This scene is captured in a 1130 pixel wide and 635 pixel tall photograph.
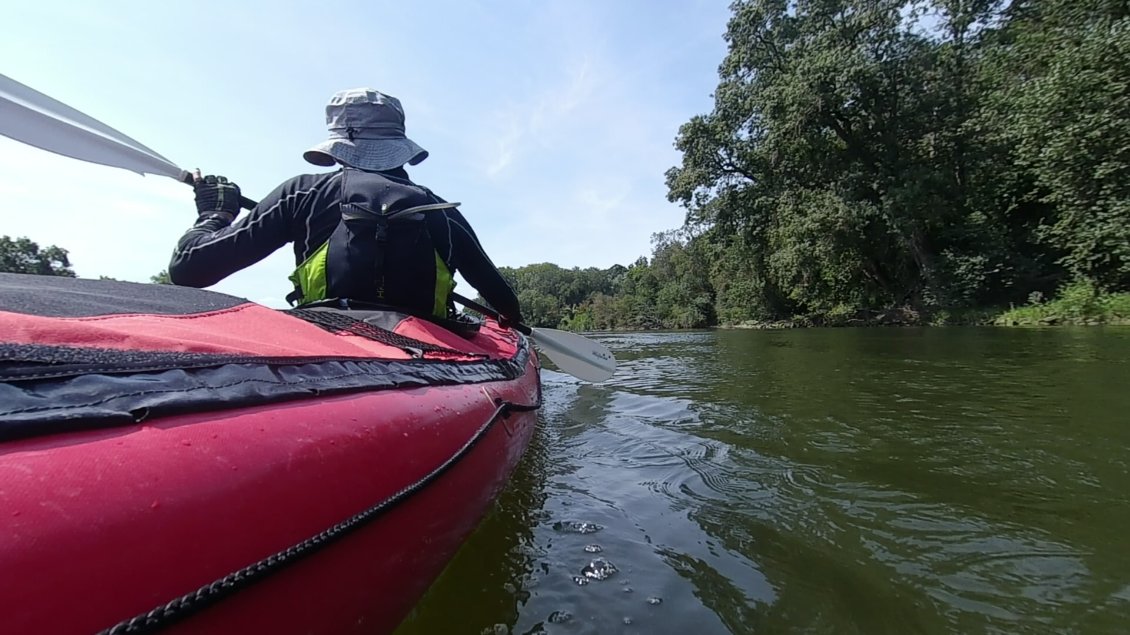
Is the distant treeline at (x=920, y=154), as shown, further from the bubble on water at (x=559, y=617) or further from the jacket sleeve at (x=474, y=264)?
the bubble on water at (x=559, y=617)

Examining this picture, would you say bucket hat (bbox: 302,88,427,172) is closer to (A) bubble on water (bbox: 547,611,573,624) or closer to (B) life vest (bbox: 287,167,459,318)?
(B) life vest (bbox: 287,167,459,318)

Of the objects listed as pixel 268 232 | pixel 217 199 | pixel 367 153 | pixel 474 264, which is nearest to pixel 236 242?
pixel 268 232

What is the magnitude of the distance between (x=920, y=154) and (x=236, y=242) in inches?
815

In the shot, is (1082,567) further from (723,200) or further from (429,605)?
(723,200)

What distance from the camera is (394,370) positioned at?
5.20ft

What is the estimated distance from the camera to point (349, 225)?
7.26 feet

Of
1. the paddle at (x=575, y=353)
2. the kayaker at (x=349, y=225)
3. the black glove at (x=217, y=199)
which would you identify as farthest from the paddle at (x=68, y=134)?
the paddle at (x=575, y=353)

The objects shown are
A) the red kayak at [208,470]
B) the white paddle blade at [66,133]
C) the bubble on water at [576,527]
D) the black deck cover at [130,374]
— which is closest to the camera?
the red kayak at [208,470]

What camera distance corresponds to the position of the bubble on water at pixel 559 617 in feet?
4.73

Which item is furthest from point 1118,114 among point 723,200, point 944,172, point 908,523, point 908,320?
point 908,523

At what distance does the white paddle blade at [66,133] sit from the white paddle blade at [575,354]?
8.58 ft

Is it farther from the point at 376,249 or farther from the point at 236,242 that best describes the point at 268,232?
the point at 376,249

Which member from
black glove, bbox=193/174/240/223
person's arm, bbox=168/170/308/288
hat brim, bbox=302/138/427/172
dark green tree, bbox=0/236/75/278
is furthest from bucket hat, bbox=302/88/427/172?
dark green tree, bbox=0/236/75/278

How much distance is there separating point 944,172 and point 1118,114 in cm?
508
